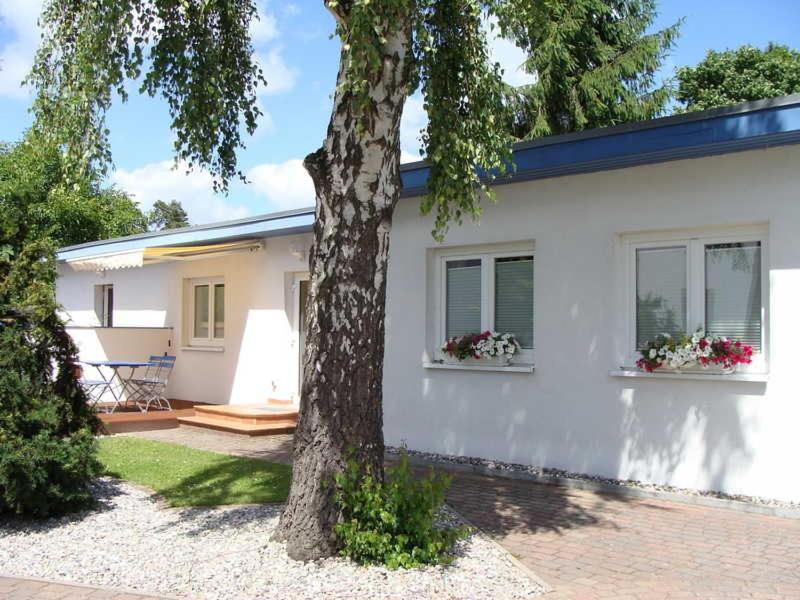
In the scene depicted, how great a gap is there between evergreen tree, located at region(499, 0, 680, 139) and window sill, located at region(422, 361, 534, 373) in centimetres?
1337

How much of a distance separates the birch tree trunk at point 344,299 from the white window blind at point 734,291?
3753mm

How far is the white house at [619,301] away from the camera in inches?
278

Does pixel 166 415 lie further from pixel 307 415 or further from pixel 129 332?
pixel 307 415

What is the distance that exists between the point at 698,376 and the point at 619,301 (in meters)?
1.14

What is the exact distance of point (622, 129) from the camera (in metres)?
7.68

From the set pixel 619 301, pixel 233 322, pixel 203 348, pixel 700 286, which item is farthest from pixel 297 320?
pixel 700 286

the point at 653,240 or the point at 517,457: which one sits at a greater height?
the point at 653,240

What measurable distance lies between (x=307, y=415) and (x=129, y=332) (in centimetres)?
1059

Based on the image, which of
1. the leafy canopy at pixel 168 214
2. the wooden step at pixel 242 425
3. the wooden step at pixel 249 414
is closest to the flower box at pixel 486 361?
the wooden step at pixel 242 425

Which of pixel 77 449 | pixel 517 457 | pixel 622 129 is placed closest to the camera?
pixel 77 449

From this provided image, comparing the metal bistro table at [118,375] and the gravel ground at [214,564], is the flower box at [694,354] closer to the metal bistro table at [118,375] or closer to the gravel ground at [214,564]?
the gravel ground at [214,564]

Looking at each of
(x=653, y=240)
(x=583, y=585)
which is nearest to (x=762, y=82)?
(x=653, y=240)

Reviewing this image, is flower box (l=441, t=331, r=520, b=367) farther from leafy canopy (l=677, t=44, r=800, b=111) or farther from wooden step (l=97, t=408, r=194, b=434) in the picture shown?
leafy canopy (l=677, t=44, r=800, b=111)

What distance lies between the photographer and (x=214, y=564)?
5211mm
